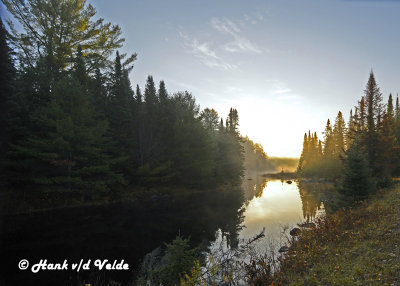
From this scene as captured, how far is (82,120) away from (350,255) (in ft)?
85.5

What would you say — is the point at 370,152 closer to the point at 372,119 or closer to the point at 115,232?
the point at 372,119

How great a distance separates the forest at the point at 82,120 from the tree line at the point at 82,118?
118 millimetres

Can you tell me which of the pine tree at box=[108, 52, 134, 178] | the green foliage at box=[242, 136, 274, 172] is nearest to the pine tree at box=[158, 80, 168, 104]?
the pine tree at box=[108, 52, 134, 178]

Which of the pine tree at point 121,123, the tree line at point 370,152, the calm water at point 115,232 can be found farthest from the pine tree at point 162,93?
the tree line at point 370,152

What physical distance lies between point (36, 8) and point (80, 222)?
28.1 m

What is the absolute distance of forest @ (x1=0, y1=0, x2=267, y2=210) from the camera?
71.6 ft

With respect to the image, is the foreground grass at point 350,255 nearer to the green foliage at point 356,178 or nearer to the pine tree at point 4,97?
the green foliage at point 356,178

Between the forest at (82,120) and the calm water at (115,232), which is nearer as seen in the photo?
the calm water at (115,232)

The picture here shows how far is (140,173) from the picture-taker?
31.1 m

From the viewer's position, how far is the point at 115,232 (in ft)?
49.6

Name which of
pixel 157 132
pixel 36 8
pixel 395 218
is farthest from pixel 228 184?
pixel 36 8

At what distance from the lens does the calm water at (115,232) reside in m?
10.1

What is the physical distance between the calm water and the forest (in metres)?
4.86

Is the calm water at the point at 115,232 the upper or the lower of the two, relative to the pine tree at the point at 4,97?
lower
